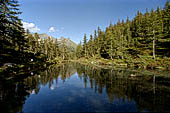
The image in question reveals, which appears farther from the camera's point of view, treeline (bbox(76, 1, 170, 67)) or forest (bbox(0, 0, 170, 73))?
treeline (bbox(76, 1, 170, 67))

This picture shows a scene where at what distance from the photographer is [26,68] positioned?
22.8 meters

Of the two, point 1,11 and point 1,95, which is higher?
point 1,11

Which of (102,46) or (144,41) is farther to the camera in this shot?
(102,46)

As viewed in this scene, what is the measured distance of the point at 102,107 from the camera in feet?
25.5

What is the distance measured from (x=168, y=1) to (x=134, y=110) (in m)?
62.2

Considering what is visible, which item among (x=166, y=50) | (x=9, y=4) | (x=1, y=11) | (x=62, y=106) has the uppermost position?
(x=9, y=4)

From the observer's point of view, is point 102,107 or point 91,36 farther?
point 91,36

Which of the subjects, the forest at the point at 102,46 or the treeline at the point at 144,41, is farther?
the treeline at the point at 144,41

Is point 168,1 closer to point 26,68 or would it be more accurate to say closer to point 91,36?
point 91,36

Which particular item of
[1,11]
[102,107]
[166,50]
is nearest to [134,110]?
[102,107]

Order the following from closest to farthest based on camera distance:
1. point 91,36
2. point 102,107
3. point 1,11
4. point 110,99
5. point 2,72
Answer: point 102,107 → point 110,99 → point 2,72 → point 1,11 → point 91,36

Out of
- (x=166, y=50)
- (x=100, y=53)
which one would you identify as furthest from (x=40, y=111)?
(x=100, y=53)

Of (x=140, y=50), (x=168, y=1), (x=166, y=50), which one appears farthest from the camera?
(x=168, y=1)

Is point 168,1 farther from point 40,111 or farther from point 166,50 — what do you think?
point 40,111
